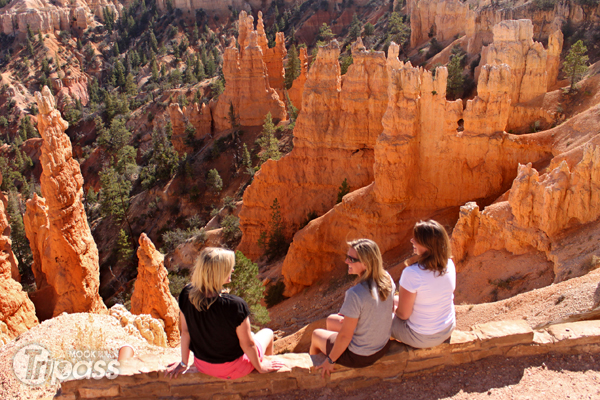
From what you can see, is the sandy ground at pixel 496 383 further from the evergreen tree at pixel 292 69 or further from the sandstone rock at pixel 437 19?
the evergreen tree at pixel 292 69

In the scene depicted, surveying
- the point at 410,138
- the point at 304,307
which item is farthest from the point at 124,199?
the point at 410,138

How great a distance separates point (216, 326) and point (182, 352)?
0.74 metres

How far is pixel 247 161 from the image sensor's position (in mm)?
40281

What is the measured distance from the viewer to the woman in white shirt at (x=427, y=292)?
238 inches

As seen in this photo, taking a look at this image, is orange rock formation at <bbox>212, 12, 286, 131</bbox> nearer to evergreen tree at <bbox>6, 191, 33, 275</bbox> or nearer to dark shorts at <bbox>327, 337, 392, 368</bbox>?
evergreen tree at <bbox>6, 191, 33, 275</bbox>

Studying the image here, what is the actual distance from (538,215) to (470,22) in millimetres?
33502

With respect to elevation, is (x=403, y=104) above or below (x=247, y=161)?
above

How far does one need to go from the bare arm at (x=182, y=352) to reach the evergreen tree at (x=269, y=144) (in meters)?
30.2

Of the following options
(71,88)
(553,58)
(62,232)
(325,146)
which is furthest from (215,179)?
(71,88)

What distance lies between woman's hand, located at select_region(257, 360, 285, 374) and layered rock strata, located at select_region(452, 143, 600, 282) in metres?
6.66

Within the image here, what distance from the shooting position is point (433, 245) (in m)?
6.02

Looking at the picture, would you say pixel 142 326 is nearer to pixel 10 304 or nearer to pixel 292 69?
pixel 10 304

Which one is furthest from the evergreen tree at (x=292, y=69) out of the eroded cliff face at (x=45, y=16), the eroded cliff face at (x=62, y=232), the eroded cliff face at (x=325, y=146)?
the eroded cliff face at (x=45, y=16)

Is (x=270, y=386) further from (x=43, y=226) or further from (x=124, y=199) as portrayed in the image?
(x=124, y=199)
